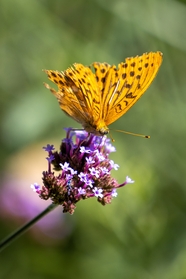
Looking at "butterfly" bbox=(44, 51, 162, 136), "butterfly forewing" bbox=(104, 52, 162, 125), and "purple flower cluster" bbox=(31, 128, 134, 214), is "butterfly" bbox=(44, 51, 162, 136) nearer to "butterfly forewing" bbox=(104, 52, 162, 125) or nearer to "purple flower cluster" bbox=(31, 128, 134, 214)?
"butterfly forewing" bbox=(104, 52, 162, 125)

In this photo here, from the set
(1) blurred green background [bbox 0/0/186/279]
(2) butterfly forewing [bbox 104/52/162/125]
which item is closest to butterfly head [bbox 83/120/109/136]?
(2) butterfly forewing [bbox 104/52/162/125]

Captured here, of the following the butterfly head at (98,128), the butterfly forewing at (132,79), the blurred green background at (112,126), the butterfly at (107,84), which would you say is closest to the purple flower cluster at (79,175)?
the butterfly head at (98,128)

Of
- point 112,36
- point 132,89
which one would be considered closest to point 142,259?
point 132,89

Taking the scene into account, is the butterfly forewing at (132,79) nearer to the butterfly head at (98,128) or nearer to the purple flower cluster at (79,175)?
the butterfly head at (98,128)

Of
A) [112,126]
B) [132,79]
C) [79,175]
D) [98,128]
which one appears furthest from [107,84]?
[112,126]

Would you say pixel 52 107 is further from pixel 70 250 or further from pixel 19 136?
pixel 70 250
